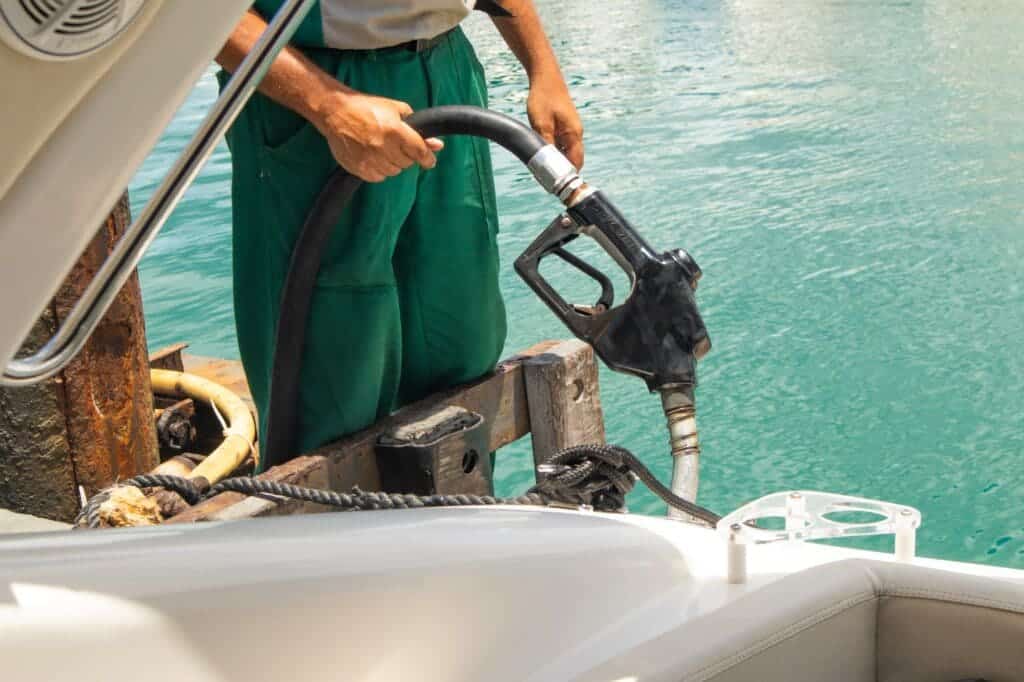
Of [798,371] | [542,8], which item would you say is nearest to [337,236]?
[798,371]

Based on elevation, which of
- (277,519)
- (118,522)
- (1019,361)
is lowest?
(1019,361)

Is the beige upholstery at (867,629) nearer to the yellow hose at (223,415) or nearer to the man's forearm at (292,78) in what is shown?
the man's forearm at (292,78)

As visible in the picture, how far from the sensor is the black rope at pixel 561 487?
5.23 ft

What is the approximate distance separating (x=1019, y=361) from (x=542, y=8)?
9.46 m

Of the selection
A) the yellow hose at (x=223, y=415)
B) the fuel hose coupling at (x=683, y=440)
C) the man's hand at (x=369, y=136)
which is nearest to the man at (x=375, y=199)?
the man's hand at (x=369, y=136)

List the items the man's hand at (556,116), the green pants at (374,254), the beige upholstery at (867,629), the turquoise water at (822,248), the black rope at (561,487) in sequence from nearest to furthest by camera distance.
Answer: the beige upholstery at (867,629), the black rope at (561,487), the green pants at (374,254), the man's hand at (556,116), the turquoise water at (822,248)

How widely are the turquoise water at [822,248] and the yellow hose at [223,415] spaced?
973 mm

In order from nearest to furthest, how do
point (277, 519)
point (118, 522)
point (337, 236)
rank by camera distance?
point (277, 519) < point (118, 522) < point (337, 236)

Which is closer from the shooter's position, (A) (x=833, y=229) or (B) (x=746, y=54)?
(A) (x=833, y=229)

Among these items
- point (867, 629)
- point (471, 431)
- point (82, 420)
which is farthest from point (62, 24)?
point (82, 420)

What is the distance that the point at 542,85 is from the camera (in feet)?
6.72

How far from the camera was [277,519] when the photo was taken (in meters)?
1.18

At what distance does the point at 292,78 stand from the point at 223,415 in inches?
43.5

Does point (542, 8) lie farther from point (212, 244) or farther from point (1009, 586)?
point (1009, 586)
